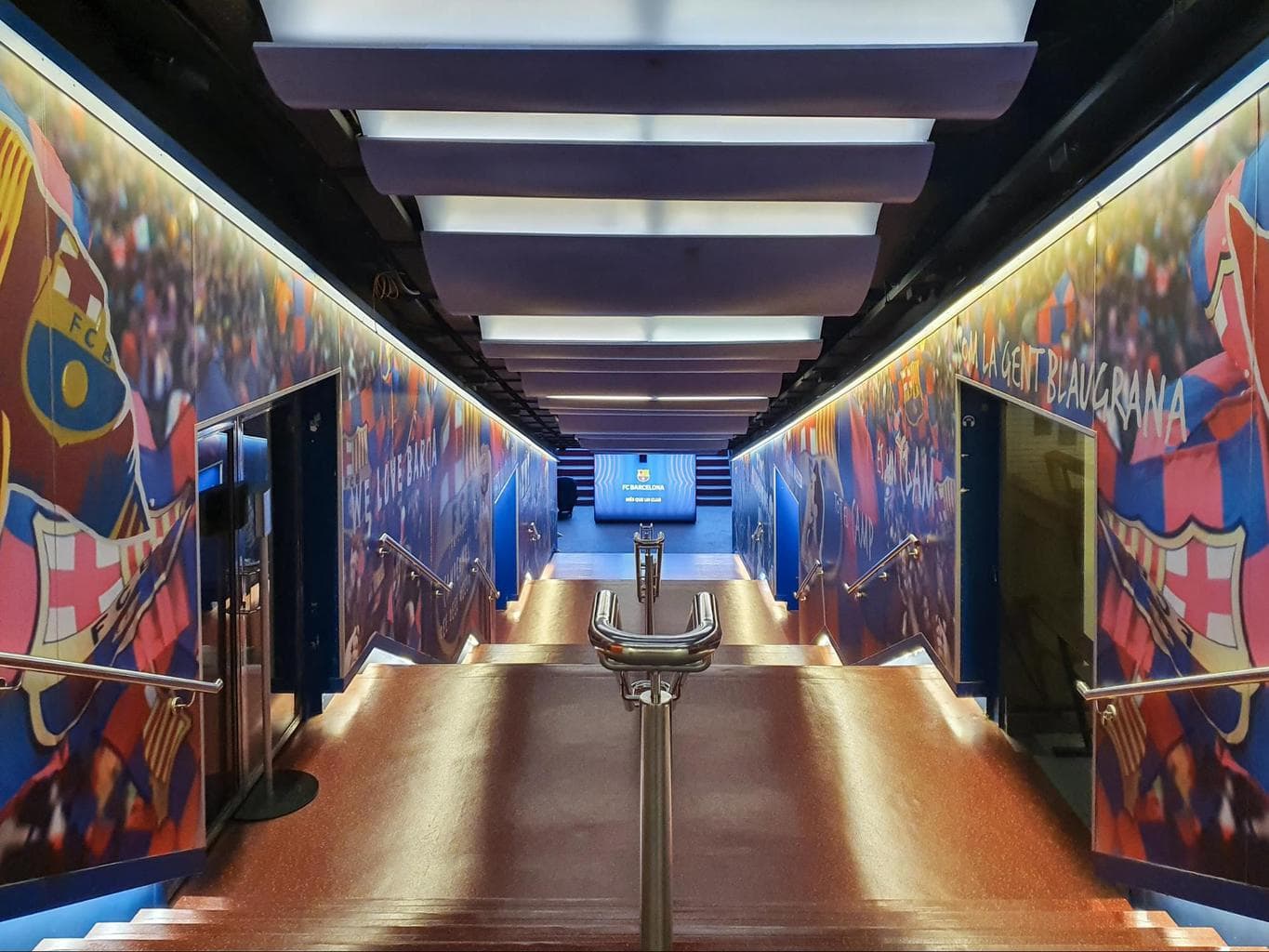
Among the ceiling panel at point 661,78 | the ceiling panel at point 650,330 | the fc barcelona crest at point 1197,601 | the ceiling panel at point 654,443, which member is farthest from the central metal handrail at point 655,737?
the ceiling panel at point 654,443

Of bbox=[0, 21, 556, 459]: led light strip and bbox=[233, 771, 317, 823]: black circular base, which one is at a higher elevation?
bbox=[0, 21, 556, 459]: led light strip

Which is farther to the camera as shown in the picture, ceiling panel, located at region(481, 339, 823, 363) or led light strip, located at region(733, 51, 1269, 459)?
ceiling panel, located at region(481, 339, 823, 363)

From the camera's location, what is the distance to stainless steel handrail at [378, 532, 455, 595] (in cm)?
511

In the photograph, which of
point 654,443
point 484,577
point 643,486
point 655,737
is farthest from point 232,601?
point 643,486

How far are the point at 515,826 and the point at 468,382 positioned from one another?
5.35m

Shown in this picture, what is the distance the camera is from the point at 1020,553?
13.7 feet

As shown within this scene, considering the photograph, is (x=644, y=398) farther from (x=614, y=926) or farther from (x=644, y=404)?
(x=614, y=926)

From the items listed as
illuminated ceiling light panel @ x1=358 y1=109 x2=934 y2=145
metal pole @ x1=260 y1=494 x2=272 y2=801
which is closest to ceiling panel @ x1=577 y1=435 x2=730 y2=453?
metal pole @ x1=260 y1=494 x2=272 y2=801

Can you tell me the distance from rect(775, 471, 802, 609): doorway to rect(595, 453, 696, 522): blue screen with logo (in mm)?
11270

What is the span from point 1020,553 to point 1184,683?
87.7 inches

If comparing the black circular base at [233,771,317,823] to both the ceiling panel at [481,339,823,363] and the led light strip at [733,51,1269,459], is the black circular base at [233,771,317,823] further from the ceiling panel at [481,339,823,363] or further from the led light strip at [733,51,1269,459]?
the led light strip at [733,51,1269,459]

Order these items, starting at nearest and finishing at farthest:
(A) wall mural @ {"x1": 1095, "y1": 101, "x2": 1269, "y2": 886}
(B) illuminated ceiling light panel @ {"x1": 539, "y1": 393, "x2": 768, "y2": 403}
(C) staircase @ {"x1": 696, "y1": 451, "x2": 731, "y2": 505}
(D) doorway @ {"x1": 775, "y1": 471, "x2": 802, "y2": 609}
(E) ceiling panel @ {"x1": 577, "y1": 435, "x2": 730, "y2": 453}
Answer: (A) wall mural @ {"x1": 1095, "y1": 101, "x2": 1269, "y2": 886}, (B) illuminated ceiling light panel @ {"x1": 539, "y1": 393, "x2": 768, "y2": 403}, (D) doorway @ {"x1": 775, "y1": 471, "x2": 802, "y2": 609}, (E) ceiling panel @ {"x1": 577, "y1": 435, "x2": 730, "y2": 453}, (C) staircase @ {"x1": 696, "y1": 451, "x2": 731, "y2": 505}

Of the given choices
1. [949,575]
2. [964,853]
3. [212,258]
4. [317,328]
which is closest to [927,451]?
A: [949,575]

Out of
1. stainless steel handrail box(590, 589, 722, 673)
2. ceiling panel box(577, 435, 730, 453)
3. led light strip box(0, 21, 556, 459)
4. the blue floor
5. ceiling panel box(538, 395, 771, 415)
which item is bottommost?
the blue floor
